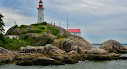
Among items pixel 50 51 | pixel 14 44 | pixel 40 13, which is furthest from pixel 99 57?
pixel 40 13

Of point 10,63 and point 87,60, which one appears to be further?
point 87,60

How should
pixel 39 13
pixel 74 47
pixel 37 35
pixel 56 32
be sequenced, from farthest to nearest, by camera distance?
pixel 39 13, pixel 56 32, pixel 37 35, pixel 74 47

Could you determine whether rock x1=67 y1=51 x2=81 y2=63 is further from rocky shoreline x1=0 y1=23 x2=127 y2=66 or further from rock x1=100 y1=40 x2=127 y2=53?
rock x1=100 y1=40 x2=127 y2=53

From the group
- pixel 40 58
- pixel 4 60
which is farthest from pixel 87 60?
pixel 4 60

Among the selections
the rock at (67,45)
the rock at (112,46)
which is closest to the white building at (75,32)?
the rock at (112,46)

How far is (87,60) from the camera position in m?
35.6

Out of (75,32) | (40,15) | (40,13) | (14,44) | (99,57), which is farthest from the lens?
(75,32)

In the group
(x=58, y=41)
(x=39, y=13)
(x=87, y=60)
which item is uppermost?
(x=39, y=13)

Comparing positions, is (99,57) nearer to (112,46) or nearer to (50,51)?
(50,51)

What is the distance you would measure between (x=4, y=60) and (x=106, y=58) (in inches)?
857

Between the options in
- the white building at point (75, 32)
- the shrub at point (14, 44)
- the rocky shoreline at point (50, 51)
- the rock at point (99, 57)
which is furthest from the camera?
the white building at point (75, 32)

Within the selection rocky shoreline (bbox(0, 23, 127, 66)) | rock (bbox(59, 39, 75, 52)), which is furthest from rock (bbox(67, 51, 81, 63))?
rock (bbox(59, 39, 75, 52))

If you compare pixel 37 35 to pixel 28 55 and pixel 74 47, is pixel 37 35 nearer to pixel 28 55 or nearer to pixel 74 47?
pixel 74 47

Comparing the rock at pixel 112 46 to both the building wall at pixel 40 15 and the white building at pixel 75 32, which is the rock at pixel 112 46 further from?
the building wall at pixel 40 15
